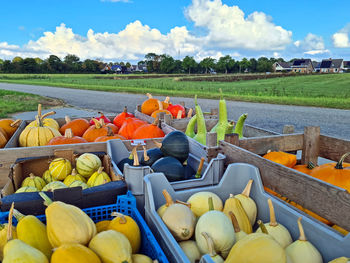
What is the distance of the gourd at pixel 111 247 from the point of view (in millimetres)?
1487

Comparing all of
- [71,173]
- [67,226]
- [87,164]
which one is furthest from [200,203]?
[71,173]

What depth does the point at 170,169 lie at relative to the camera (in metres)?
2.66

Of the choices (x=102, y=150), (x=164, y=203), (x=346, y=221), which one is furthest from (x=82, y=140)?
(x=346, y=221)

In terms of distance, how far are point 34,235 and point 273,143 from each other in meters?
2.37

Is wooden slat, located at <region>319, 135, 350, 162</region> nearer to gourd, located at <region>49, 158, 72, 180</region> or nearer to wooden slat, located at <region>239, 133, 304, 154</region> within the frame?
wooden slat, located at <region>239, 133, 304, 154</region>

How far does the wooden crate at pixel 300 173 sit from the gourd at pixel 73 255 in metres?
1.38

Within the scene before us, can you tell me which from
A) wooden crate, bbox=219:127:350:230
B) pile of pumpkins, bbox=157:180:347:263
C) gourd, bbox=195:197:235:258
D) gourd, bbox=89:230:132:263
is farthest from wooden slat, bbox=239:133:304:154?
gourd, bbox=89:230:132:263

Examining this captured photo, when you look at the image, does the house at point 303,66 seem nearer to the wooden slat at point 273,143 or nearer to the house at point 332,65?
the house at point 332,65

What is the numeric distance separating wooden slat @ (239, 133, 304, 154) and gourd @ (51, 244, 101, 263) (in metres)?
1.85

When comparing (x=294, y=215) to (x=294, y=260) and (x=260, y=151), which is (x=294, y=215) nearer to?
(x=294, y=260)

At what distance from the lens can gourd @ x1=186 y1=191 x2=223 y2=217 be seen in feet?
6.82

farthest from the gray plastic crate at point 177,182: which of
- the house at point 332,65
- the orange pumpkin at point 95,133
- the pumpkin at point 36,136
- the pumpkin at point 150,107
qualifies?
the house at point 332,65

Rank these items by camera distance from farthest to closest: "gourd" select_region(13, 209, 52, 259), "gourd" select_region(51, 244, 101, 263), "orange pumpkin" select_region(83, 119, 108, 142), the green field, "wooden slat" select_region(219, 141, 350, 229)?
the green field → "orange pumpkin" select_region(83, 119, 108, 142) → "wooden slat" select_region(219, 141, 350, 229) → "gourd" select_region(13, 209, 52, 259) → "gourd" select_region(51, 244, 101, 263)

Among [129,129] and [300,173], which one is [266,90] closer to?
[129,129]
